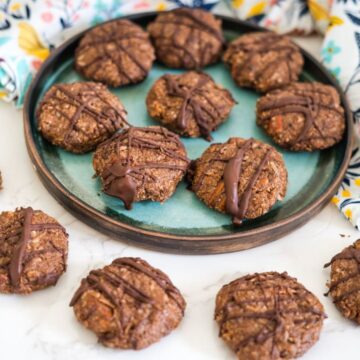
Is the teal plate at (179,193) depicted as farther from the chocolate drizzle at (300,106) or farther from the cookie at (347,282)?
the cookie at (347,282)

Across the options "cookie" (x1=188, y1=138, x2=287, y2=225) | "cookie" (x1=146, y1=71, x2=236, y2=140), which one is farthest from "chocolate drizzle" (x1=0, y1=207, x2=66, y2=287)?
"cookie" (x1=146, y1=71, x2=236, y2=140)

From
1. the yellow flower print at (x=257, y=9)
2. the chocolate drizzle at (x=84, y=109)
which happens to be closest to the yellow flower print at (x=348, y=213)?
the chocolate drizzle at (x=84, y=109)

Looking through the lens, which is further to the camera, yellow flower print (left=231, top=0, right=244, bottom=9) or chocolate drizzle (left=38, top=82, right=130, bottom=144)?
yellow flower print (left=231, top=0, right=244, bottom=9)

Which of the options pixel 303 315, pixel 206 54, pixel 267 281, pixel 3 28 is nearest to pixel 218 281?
pixel 267 281

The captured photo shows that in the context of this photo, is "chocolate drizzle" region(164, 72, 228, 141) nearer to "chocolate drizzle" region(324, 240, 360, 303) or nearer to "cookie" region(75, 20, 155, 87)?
"cookie" region(75, 20, 155, 87)

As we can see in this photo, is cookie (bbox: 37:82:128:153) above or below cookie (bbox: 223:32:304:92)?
below

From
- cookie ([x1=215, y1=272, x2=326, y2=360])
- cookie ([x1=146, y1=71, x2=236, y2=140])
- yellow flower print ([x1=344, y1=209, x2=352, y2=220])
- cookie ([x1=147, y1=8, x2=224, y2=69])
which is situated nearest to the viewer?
cookie ([x1=215, y1=272, x2=326, y2=360])

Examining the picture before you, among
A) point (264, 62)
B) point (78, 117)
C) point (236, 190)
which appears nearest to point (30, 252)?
point (78, 117)
